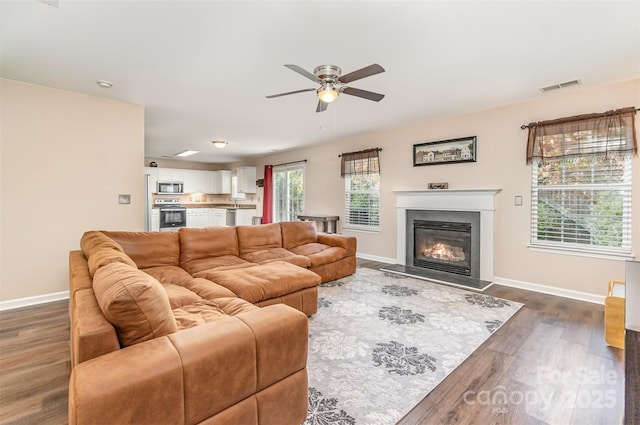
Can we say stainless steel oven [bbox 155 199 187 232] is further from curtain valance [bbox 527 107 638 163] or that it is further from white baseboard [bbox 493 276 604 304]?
curtain valance [bbox 527 107 638 163]

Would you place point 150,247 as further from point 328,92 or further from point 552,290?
point 552,290

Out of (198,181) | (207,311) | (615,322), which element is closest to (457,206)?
(615,322)

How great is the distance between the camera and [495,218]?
13.9ft

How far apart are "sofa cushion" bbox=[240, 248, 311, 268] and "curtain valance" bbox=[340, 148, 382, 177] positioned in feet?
8.42

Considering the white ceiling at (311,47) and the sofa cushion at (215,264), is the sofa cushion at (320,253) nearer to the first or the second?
the sofa cushion at (215,264)

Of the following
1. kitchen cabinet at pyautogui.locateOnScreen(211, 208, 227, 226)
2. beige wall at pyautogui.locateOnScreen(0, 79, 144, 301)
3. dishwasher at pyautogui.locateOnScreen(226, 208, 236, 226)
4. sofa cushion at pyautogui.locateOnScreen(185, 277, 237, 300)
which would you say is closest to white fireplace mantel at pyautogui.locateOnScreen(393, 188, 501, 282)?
sofa cushion at pyautogui.locateOnScreen(185, 277, 237, 300)

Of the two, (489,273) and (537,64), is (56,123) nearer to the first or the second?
(537,64)

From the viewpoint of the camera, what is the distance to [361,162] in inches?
233

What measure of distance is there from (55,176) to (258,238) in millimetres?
2540

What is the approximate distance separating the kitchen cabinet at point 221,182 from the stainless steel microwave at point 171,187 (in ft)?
3.66

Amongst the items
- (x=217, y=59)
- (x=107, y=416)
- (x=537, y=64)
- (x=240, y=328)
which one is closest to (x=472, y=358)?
(x=240, y=328)

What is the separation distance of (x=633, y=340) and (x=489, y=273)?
12.0ft

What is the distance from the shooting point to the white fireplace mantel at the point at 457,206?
4238mm

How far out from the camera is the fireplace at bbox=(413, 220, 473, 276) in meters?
4.54
